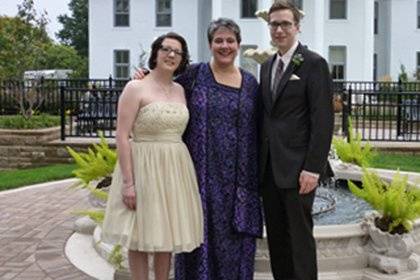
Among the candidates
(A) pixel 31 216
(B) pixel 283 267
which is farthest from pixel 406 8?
(B) pixel 283 267

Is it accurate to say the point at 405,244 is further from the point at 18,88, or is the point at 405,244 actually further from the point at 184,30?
the point at 184,30

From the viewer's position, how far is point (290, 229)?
3.86 m

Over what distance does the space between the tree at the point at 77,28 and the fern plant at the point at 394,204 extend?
56595 millimetres

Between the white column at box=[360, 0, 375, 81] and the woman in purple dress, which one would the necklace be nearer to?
the woman in purple dress

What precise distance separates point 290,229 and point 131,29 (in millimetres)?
25948

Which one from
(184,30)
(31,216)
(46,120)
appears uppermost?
(184,30)

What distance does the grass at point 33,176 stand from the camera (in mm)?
10297

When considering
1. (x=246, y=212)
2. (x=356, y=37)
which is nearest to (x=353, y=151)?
(x=246, y=212)

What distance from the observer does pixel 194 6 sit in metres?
28.7

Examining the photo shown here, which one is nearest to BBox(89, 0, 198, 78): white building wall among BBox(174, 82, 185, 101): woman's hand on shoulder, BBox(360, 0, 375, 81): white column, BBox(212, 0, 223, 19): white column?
BBox(212, 0, 223, 19): white column

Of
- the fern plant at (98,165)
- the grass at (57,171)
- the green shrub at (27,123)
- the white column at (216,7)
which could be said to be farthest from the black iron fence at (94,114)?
the white column at (216,7)

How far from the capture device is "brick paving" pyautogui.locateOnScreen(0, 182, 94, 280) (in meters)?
5.46

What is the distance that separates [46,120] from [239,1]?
49.7 ft

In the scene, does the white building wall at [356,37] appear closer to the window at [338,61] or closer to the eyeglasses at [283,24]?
the window at [338,61]
